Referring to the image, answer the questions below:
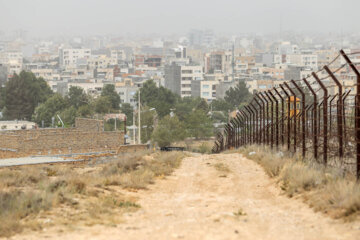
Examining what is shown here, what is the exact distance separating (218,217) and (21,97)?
83.8 metres

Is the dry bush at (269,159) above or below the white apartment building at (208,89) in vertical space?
below

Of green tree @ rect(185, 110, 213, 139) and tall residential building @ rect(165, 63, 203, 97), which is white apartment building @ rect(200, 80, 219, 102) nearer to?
tall residential building @ rect(165, 63, 203, 97)

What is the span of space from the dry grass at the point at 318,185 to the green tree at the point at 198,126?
48.4 meters

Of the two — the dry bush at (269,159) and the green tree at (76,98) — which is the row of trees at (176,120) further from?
the dry bush at (269,159)

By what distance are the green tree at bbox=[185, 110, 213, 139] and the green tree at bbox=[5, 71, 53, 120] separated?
30.6 metres

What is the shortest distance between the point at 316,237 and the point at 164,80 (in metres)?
150

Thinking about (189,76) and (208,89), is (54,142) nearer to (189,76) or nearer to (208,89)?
(208,89)

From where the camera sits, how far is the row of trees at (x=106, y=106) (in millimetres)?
66688

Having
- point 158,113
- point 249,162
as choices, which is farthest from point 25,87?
point 249,162

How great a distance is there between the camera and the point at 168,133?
59.0 m

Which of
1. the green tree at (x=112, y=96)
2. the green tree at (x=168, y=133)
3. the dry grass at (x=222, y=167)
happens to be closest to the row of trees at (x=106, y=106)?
the green tree at (x=112, y=96)

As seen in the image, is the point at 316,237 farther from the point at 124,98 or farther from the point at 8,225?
the point at 124,98

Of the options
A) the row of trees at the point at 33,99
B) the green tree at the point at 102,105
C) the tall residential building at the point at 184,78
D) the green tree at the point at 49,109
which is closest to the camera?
the green tree at the point at 49,109

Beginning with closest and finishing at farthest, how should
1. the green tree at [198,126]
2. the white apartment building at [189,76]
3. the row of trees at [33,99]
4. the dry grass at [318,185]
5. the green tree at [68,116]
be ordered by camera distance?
the dry grass at [318,185]
the green tree at [198,126]
the green tree at [68,116]
the row of trees at [33,99]
the white apartment building at [189,76]
